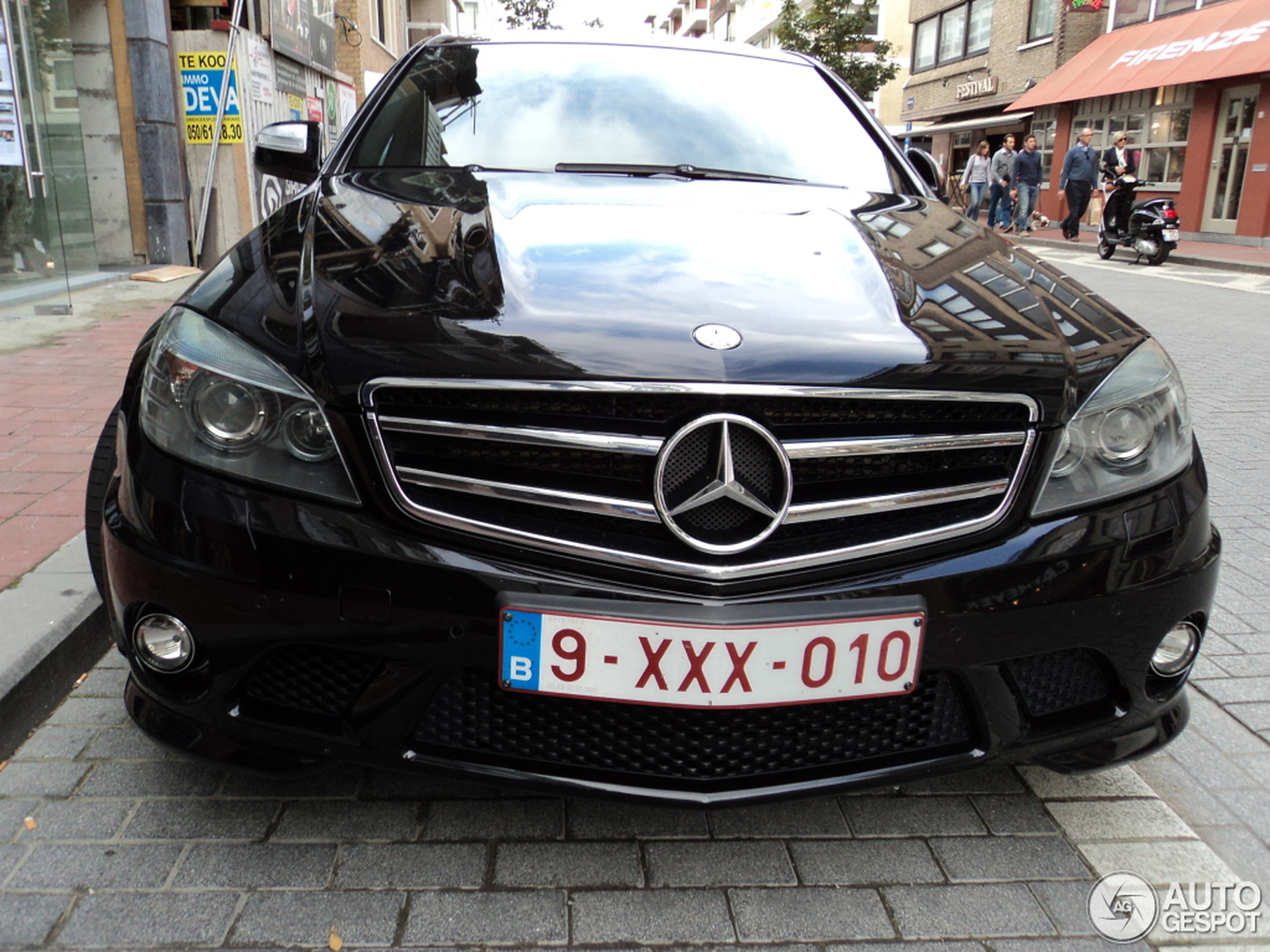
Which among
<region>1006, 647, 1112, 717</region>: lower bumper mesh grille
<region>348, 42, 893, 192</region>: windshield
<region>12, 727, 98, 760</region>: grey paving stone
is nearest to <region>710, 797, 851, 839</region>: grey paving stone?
<region>1006, 647, 1112, 717</region>: lower bumper mesh grille

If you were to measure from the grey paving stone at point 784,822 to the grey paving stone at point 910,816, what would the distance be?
1.3 inches

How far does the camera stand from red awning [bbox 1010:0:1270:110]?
18.2 metres

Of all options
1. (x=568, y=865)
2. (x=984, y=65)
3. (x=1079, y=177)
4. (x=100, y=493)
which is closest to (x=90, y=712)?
(x=100, y=493)

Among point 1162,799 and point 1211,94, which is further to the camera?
point 1211,94

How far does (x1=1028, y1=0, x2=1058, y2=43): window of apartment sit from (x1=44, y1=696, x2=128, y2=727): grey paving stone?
28812mm

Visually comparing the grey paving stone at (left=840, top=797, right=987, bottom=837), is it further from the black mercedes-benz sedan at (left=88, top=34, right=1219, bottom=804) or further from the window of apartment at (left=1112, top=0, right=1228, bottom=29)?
the window of apartment at (left=1112, top=0, right=1228, bottom=29)

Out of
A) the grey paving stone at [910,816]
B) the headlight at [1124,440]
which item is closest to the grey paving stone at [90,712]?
the grey paving stone at [910,816]

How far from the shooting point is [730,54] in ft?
11.1

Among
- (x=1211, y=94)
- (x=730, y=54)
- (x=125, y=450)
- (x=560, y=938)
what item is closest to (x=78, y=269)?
(x=730, y=54)

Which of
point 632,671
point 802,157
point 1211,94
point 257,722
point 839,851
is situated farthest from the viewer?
point 1211,94

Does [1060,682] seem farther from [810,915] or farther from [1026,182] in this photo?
[1026,182]

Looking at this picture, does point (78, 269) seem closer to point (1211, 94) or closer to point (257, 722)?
point (257, 722)

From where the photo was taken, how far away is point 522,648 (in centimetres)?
164

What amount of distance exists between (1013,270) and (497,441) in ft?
3.87
